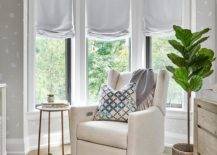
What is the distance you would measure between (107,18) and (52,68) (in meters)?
1.02

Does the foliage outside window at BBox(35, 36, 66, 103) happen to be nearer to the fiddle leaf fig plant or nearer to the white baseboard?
the white baseboard

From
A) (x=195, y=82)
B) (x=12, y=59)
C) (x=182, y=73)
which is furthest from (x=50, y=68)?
(x=195, y=82)

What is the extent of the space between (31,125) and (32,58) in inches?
A: 33.3

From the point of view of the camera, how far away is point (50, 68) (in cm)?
365

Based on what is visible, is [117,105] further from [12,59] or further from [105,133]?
[12,59]

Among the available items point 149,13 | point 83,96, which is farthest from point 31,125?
point 149,13

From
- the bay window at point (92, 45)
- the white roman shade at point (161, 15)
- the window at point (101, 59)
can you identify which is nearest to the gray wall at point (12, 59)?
the bay window at point (92, 45)

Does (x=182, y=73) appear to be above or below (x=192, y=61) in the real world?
below

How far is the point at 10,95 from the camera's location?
3.08 m

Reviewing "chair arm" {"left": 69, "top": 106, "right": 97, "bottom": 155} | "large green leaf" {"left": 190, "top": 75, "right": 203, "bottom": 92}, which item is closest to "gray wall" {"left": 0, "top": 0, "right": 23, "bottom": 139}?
"chair arm" {"left": 69, "top": 106, "right": 97, "bottom": 155}

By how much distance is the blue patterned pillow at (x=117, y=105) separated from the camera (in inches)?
106

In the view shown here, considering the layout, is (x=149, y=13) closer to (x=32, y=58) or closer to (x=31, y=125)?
(x=32, y=58)

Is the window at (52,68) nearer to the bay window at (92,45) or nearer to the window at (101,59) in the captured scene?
the bay window at (92,45)

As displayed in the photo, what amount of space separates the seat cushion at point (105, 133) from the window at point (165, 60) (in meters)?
1.16
